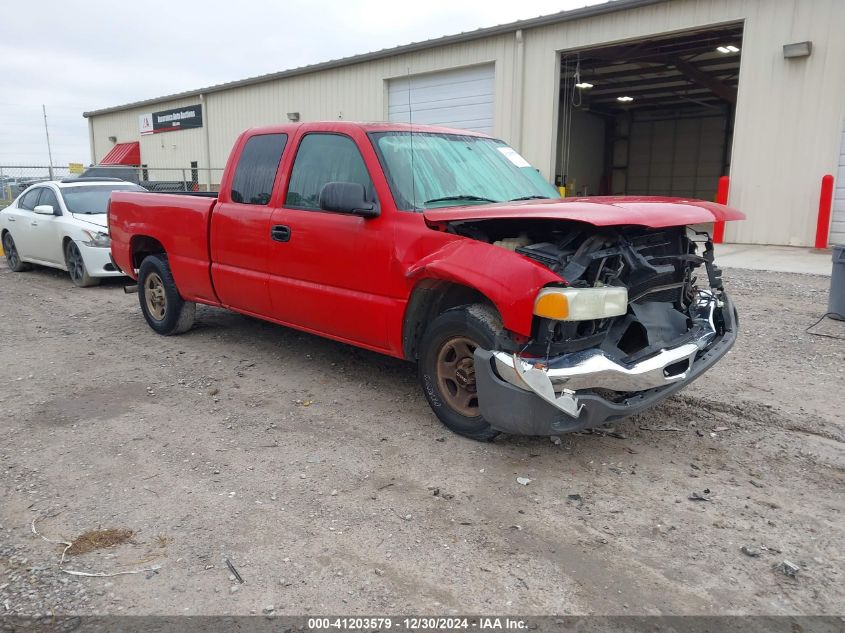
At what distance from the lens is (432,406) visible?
426cm

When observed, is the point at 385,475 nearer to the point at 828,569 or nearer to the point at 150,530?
the point at 150,530

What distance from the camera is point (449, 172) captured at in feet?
15.4

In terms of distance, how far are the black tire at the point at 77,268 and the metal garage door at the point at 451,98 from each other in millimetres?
9326

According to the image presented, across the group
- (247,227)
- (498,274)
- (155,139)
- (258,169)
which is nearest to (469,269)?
(498,274)

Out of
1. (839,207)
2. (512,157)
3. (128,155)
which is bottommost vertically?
(839,207)

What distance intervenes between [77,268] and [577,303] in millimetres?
9073

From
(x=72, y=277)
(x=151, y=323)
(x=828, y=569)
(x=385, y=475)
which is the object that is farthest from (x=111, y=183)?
(x=828, y=569)

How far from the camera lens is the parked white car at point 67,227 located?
982 cm

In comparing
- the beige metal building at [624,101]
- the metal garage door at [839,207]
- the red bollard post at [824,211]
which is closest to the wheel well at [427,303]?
the beige metal building at [624,101]

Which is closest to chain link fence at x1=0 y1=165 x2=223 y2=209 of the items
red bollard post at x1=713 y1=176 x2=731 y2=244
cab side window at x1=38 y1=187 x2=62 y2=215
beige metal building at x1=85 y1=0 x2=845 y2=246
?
beige metal building at x1=85 y1=0 x2=845 y2=246

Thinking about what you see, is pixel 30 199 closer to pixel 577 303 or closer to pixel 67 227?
pixel 67 227

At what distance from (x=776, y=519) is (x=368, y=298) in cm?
266

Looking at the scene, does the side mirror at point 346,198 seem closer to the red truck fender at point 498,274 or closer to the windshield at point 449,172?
the windshield at point 449,172

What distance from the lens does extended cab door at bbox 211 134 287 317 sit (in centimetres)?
533
